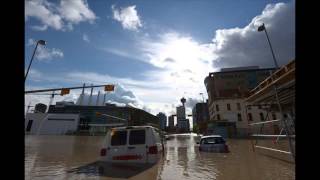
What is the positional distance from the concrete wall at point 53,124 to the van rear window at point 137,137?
193 ft

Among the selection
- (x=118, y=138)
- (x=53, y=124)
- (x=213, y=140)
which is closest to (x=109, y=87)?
(x=213, y=140)

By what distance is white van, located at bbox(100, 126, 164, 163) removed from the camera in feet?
27.7

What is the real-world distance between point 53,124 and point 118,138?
204ft

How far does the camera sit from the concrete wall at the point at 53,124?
62281mm

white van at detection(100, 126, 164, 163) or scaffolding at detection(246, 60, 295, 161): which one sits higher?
scaffolding at detection(246, 60, 295, 161)

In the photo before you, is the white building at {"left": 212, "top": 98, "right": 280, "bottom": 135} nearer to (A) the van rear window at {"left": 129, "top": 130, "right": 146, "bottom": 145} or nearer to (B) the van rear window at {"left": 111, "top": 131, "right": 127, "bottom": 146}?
(A) the van rear window at {"left": 129, "top": 130, "right": 146, "bottom": 145}

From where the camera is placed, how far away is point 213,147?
14.5 meters

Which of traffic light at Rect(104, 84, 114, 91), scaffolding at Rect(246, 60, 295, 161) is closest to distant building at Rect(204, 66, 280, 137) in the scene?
traffic light at Rect(104, 84, 114, 91)

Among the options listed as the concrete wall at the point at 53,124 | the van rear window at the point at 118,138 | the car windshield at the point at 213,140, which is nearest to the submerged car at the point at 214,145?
the car windshield at the point at 213,140

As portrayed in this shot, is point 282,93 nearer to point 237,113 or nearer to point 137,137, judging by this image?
point 137,137

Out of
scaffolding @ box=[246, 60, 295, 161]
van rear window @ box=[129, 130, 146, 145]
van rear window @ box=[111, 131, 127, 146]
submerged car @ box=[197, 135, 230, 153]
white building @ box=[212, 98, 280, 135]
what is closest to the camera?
scaffolding @ box=[246, 60, 295, 161]
